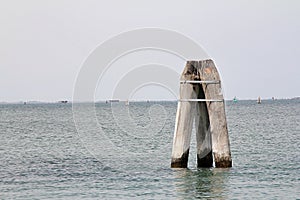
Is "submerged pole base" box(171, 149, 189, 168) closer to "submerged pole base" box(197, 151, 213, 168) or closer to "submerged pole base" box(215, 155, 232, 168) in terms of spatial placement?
"submerged pole base" box(197, 151, 213, 168)

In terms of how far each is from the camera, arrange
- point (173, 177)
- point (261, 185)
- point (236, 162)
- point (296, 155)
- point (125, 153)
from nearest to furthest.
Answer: point (261, 185), point (173, 177), point (236, 162), point (296, 155), point (125, 153)

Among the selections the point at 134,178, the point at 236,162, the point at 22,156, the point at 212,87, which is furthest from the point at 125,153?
the point at 212,87

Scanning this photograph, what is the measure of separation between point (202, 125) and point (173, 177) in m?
1.91

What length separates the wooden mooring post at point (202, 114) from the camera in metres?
21.2

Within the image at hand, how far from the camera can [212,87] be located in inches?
839

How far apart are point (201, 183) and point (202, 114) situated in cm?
232

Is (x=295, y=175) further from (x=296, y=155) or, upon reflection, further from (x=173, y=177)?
(x=296, y=155)

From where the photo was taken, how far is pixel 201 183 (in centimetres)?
2102

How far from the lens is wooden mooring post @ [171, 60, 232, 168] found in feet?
69.7

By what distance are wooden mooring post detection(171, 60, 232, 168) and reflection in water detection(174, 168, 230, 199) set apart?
37 centimetres

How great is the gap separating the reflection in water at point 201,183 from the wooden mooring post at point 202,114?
0.37 meters

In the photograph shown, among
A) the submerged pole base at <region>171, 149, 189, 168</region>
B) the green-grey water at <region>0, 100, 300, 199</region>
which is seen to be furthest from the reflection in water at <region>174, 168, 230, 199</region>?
the submerged pole base at <region>171, 149, 189, 168</region>

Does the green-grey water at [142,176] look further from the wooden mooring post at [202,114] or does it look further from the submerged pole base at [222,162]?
the wooden mooring post at [202,114]

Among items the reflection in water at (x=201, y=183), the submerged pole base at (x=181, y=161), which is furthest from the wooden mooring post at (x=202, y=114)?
the reflection in water at (x=201, y=183)
